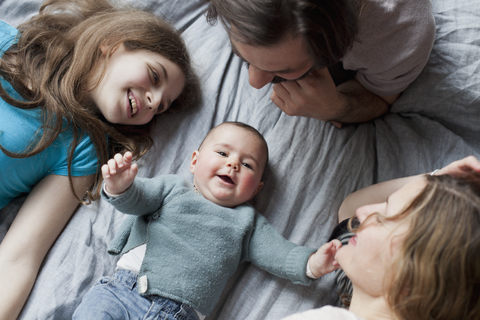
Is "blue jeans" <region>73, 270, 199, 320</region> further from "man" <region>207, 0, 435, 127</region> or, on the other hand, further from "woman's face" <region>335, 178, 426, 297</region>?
"man" <region>207, 0, 435, 127</region>

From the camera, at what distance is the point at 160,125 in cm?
149

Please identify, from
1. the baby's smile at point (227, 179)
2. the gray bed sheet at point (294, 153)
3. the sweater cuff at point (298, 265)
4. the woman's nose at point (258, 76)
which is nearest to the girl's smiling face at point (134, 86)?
the gray bed sheet at point (294, 153)

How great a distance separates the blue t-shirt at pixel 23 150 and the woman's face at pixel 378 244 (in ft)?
3.24

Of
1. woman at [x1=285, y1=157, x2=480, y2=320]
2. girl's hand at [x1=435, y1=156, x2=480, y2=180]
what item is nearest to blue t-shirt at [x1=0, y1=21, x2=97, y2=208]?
woman at [x1=285, y1=157, x2=480, y2=320]

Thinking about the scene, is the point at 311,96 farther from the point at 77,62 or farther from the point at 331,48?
the point at 77,62

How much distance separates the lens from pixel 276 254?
1.18 m

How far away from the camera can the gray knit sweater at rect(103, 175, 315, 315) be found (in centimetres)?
111

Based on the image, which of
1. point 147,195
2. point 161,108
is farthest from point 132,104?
point 147,195

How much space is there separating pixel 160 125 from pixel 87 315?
76 cm

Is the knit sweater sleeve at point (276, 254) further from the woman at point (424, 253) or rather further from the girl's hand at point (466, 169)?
the girl's hand at point (466, 169)

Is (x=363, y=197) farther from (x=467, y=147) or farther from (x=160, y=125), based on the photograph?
(x=160, y=125)

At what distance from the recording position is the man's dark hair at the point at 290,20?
30.4 inches

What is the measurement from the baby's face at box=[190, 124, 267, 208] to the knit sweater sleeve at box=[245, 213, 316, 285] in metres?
0.13

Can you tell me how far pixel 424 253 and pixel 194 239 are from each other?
683 millimetres
